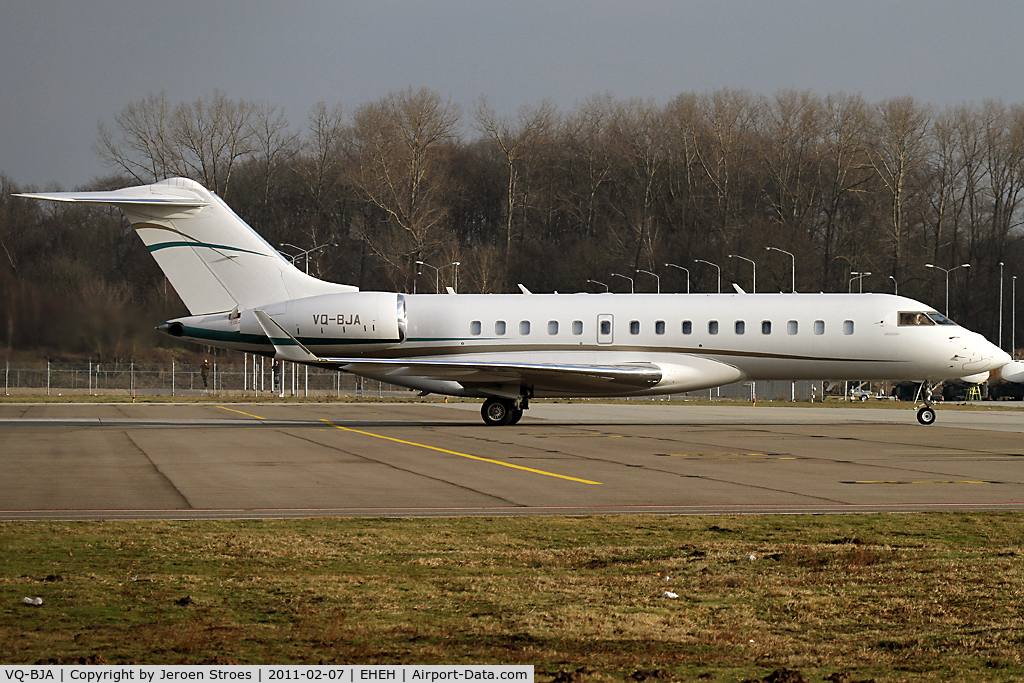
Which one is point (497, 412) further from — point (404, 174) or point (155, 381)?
point (404, 174)

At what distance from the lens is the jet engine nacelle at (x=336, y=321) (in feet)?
97.1

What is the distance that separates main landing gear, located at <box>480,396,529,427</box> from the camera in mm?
30438

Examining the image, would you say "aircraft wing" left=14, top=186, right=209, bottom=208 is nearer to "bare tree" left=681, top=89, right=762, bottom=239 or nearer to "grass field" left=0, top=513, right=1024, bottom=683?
"grass field" left=0, top=513, right=1024, bottom=683

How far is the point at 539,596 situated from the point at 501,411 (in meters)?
22.8

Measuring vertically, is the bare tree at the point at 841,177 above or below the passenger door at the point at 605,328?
above

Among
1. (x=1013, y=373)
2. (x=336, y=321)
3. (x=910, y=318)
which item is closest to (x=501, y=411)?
(x=336, y=321)

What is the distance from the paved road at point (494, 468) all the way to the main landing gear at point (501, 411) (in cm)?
87

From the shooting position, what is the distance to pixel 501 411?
3045cm

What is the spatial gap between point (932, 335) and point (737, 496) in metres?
18.1

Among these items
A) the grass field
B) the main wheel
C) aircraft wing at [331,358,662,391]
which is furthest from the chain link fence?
the grass field

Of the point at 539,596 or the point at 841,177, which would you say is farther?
the point at 841,177

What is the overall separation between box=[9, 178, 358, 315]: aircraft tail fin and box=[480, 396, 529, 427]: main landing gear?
5.47m
